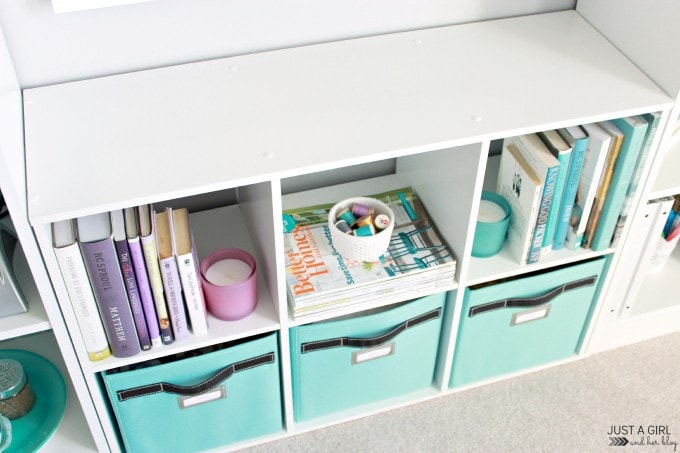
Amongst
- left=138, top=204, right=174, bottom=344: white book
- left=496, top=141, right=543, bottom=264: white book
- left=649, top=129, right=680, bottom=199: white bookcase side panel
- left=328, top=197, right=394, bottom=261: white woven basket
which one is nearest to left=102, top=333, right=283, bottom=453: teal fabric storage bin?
left=138, top=204, right=174, bottom=344: white book

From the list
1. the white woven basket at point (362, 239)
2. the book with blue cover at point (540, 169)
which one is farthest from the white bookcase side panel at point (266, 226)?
the book with blue cover at point (540, 169)

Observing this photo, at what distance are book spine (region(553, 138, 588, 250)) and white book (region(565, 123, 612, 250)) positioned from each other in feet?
0.04

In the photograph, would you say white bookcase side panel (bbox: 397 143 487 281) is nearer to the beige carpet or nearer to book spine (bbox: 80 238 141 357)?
the beige carpet

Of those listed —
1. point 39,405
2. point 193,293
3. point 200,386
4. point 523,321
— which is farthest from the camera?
point 523,321

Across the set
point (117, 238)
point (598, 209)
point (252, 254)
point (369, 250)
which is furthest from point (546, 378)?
point (117, 238)

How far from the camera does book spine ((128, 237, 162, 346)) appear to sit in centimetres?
128

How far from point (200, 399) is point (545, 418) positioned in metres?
0.77

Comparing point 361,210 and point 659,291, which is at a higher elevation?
point 361,210

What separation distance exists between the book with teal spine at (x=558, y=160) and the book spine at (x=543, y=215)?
0.5 inches

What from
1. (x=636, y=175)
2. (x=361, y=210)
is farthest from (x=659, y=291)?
(x=361, y=210)

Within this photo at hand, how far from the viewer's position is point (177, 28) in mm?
1441

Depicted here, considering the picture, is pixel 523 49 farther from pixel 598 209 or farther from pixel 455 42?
pixel 598 209

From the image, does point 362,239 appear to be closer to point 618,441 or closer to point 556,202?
point 556,202

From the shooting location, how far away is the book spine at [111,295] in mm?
1247
